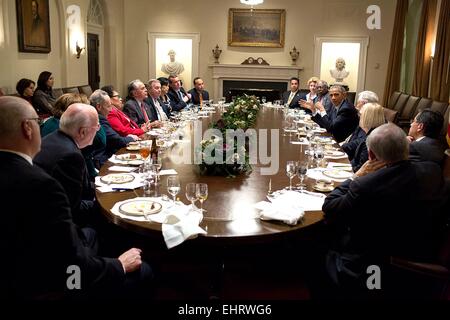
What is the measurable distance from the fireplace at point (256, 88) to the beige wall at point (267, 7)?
468 mm

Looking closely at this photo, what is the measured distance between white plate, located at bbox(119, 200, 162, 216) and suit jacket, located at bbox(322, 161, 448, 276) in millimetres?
819

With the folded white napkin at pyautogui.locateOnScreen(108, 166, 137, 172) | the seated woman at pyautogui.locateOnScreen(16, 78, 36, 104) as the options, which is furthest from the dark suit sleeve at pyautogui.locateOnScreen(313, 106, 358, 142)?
the seated woman at pyautogui.locateOnScreen(16, 78, 36, 104)

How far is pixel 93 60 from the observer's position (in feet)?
30.8

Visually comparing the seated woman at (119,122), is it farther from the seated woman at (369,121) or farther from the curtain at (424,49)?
the curtain at (424,49)

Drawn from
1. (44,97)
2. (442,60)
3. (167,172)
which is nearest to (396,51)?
(442,60)

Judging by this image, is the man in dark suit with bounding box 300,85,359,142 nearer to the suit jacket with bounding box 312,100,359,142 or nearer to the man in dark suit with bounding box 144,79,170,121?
the suit jacket with bounding box 312,100,359,142

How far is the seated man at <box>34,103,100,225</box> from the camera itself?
7.28ft

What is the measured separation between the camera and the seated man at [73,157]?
87.4 inches

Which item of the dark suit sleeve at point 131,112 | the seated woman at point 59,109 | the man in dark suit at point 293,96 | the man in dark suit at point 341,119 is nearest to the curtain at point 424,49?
the man in dark suit at point 293,96

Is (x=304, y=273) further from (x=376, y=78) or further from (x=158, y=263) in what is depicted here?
(x=376, y=78)

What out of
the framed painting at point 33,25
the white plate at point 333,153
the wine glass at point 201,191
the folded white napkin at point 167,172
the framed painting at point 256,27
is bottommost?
the folded white napkin at point 167,172

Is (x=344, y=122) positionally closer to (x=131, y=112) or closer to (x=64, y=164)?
(x=131, y=112)

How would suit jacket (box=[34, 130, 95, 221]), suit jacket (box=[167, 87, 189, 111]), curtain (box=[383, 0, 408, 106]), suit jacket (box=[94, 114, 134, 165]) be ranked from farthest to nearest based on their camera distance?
curtain (box=[383, 0, 408, 106]) → suit jacket (box=[167, 87, 189, 111]) → suit jacket (box=[94, 114, 134, 165]) → suit jacket (box=[34, 130, 95, 221])

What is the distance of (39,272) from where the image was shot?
149 cm
